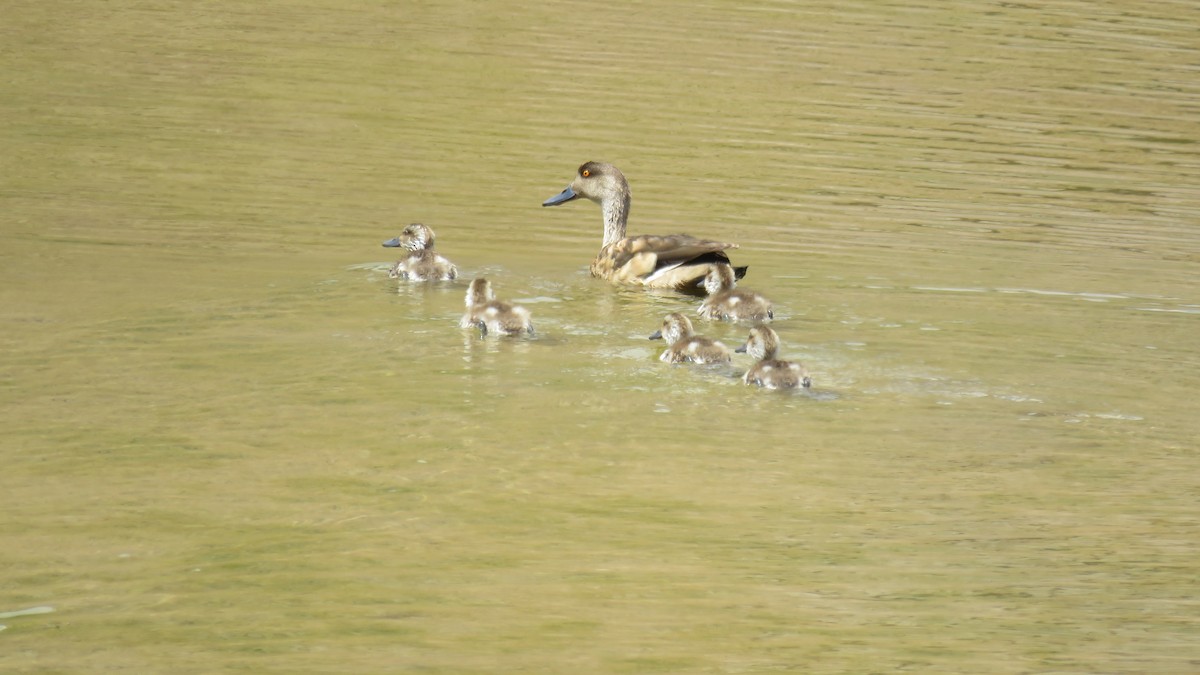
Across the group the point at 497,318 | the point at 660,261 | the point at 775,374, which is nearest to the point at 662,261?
the point at 660,261

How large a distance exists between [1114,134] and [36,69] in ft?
32.6

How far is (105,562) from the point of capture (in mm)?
5602

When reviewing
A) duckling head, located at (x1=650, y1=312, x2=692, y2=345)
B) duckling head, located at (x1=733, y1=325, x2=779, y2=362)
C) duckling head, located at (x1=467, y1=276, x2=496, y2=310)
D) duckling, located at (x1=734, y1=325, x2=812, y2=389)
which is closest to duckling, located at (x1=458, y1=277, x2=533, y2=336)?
duckling head, located at (x1=467, y1=276, x2=496, y2=310)

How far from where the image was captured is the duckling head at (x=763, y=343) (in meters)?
8.35

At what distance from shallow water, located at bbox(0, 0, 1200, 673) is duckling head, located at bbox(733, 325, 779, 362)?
0.22m

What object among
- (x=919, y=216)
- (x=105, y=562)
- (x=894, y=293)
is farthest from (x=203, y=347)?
(x=919, y=216)

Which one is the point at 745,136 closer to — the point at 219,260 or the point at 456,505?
the point at 219,260

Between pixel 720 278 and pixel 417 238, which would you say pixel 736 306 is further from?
pixel 417 238

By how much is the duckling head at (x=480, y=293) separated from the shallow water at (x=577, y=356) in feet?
0.67

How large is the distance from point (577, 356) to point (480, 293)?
85 cm

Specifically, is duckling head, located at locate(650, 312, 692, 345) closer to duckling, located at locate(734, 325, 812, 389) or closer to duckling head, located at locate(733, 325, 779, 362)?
duckling head, located at locate(733, 325, 779, 362)

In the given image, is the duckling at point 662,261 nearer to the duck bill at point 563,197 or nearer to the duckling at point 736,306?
the duckling at point 736,306

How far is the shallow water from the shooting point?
206 inches

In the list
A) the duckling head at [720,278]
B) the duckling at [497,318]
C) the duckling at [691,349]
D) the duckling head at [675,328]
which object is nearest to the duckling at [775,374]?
the duckling at [691,349]
